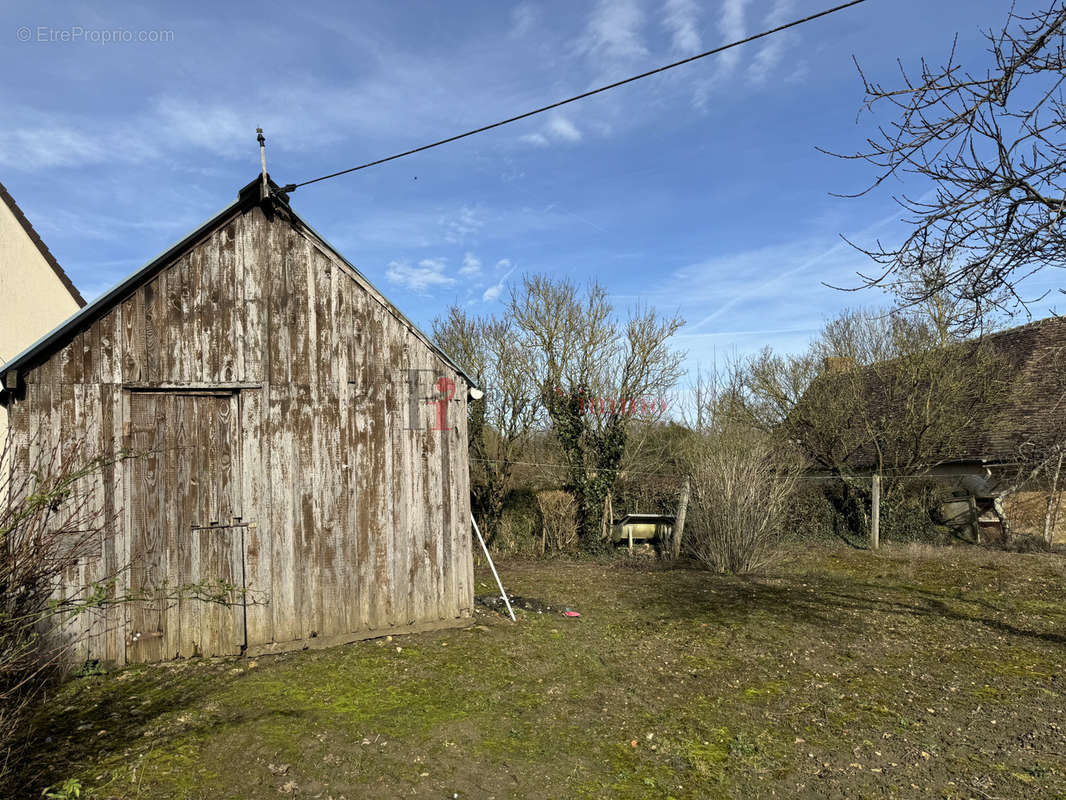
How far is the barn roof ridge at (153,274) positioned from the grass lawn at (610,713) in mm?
3073

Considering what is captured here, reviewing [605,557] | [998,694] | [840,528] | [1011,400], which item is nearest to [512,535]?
[605,557]

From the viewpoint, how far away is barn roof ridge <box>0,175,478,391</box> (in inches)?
234

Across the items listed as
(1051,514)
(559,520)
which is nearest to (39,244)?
(559,520)

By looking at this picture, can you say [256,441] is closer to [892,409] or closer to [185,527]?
[185,527]

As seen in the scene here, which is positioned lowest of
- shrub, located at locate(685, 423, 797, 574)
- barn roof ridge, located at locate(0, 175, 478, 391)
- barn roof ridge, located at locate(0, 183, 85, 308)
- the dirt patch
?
the dirt patch

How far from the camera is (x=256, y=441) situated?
682cm

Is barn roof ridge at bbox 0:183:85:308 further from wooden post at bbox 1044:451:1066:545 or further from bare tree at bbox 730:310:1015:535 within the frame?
wooden post at bbox 1044:451:1066:545

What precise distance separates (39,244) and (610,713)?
558 inches

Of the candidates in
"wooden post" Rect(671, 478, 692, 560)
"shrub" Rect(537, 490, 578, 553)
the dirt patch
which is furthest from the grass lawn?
"shrub" Rect(537, 490, 578, 553)

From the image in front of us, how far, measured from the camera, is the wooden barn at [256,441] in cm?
625

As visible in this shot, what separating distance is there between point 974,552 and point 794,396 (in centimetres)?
725

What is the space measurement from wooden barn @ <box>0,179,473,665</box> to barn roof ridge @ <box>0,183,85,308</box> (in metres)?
7.58

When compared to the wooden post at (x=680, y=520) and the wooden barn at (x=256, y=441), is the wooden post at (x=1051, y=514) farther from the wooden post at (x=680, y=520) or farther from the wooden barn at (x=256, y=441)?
the wooden barn at (x=256, y=441)

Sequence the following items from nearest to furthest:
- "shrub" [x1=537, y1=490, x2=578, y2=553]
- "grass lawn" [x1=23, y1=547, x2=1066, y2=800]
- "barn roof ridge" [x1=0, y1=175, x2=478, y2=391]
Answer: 1. "grass lawn" [x1=23, y1=547, x2=1066, y2=800]
2. "barn roof ridge" [x1=0, y1=175, x2=478, y2=391]
3. "shrub" [x1=537, y1=490, x2=578, y2=553]
